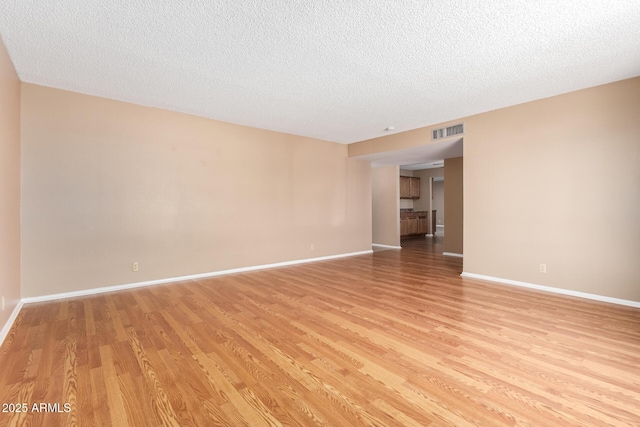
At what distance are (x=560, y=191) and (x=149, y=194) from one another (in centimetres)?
574

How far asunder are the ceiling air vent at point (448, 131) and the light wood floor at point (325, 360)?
2.68 meters

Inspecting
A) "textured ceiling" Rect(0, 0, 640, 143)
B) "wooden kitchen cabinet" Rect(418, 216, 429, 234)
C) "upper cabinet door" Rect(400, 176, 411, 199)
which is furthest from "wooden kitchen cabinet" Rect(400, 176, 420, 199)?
"textured ceiling" Rect(0, 0, 640, 143)

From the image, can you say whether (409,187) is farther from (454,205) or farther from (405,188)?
(454,205)

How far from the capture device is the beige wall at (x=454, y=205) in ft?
21.4

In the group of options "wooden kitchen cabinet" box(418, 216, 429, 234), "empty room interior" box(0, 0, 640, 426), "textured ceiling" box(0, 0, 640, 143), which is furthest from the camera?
"wooden kitchen cabinet" box(418, 216, 429, 234)

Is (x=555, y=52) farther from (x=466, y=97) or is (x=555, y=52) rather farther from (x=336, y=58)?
(x=336, y=58)

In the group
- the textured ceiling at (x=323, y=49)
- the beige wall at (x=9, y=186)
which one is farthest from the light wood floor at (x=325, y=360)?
the textured ceiling at (x=323, y=49)

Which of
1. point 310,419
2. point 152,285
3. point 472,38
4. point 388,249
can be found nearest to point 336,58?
point 472,38

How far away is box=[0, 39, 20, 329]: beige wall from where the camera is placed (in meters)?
2.50

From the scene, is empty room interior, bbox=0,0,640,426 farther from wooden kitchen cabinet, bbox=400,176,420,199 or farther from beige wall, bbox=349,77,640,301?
wooden kitchen cabinet, bbox=400,176,420,199

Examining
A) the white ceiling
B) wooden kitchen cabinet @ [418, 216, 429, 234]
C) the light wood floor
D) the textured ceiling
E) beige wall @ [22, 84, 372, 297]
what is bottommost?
the light wood floor

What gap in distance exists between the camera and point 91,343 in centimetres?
232

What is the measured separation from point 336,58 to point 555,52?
6.86 feet

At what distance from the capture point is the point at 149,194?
416 centimetres
